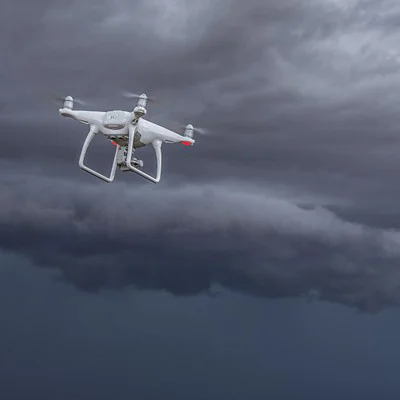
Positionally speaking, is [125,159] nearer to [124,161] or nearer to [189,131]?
[124,161]

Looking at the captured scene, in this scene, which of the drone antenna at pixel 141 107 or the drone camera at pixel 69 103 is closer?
the drone antenna at pixel 141 107

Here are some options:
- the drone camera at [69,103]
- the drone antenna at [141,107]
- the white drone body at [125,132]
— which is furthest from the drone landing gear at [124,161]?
the drone camera at [69,103]

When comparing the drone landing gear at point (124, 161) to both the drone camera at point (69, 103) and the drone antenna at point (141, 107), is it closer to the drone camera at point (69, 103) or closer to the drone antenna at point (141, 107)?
the drone antenna at point (141, 107)

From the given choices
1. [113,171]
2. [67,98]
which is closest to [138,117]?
[113,171]

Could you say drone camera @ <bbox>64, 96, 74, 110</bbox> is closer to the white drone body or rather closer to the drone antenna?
the white drone body

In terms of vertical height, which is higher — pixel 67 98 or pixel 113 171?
pixel 67 98

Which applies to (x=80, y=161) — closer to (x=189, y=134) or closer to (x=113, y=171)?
(x=113, y=171)

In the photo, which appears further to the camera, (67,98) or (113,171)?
(67,98)

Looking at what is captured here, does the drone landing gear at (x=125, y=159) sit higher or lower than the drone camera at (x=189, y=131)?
lower

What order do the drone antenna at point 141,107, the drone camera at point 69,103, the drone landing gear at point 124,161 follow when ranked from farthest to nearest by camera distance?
the drone camera at point 69,103 → the drone landing gear at point 124,161 → the drone antenna at point 141,107
